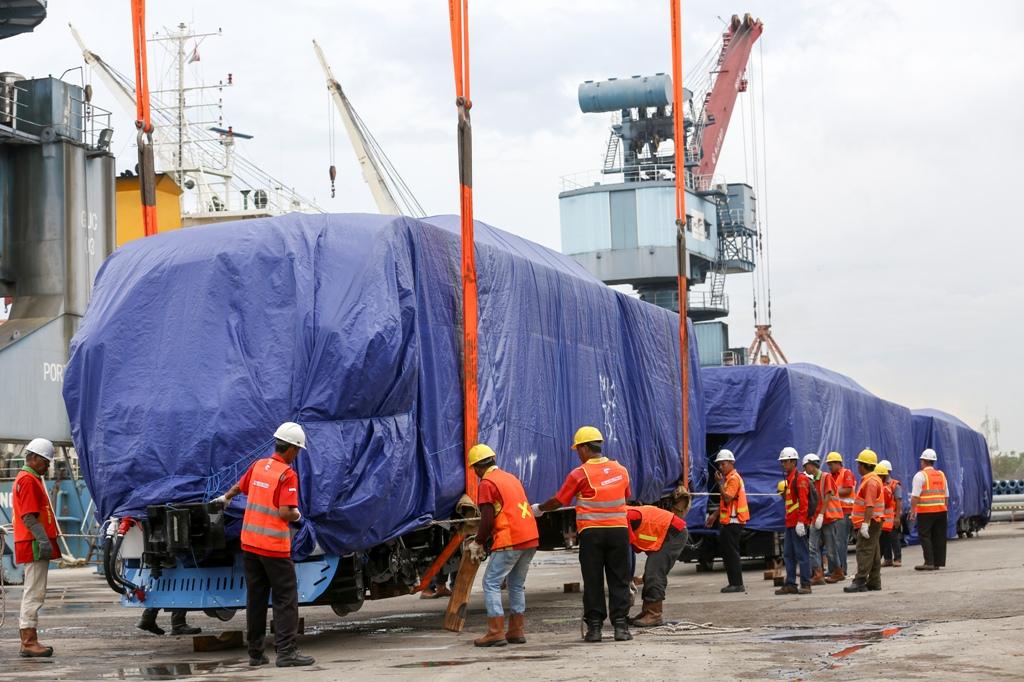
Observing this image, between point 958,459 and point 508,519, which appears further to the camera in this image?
point 958,459

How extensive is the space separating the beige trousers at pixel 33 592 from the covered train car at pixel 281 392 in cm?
79

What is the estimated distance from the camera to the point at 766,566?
78.7 ft

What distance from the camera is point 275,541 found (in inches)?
415

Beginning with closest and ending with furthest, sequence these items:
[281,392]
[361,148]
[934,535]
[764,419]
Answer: [281,392]
[934,535]
[764,419]
[361,148]

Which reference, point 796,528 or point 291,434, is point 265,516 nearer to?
point 291,434

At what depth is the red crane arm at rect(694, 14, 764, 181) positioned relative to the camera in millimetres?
73688

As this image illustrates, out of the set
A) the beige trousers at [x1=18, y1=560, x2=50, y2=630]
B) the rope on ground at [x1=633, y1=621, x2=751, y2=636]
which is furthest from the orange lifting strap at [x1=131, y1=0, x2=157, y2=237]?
the rope on ground at [x1=633, y1=621, x2=751, y2=636]

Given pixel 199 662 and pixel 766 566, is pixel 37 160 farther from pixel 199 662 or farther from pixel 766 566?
pixel 199 662

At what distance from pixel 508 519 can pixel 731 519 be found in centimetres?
756

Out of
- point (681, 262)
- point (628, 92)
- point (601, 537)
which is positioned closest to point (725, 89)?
point (628, 92)

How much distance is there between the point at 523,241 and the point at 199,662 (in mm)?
6449

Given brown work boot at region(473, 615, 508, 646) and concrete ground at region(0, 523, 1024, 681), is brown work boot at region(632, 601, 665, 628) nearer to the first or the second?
concrete ground at region(0, 523, 1024, 681)

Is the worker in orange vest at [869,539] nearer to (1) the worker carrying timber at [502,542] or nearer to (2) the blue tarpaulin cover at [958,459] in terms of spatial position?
(1) the worker carrying timber at [502,542]

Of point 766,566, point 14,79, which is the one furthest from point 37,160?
point 766,566
